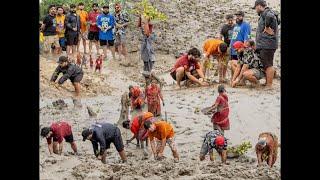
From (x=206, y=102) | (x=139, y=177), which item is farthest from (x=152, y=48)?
(x=139, y=177)

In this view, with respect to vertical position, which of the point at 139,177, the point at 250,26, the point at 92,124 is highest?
the point at 250,26

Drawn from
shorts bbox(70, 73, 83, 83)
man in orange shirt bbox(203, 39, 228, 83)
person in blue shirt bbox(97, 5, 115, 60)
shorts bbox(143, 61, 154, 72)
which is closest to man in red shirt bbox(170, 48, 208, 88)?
man in orange shirt bbox(203, 39, 228, 83)

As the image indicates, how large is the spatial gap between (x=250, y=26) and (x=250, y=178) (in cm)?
184

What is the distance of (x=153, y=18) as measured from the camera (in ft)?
29.6

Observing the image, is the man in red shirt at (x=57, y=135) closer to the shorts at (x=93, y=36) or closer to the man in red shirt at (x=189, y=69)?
the shorts at (x=93, y=36)

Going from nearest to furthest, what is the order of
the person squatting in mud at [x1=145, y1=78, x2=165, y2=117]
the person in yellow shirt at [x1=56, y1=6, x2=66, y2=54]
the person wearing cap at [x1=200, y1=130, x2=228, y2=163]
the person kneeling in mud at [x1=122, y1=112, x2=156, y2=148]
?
the person wearing cap at [x1=200, y1=130, x2=228, y2=163] < the person kneeling in mud at [x1=122, y1=112, x2=156, y2=148] < the person squatting in mud at [x1=145, y1=78, x2=165, y2=117] < the person in yellow shirt at [x1=56, y1=6, x2=66, y2=54]

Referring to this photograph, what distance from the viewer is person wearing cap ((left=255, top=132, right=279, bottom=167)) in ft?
27.9

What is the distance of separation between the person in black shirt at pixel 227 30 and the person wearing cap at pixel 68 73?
182cm

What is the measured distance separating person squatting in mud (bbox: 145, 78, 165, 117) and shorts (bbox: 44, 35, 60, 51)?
1.27 m

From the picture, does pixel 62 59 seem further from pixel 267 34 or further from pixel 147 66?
pixel 267 34

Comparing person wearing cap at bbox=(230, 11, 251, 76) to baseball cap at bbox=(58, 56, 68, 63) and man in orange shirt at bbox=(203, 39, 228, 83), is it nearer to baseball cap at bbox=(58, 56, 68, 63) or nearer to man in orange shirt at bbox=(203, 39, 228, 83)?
man in orange shirt at bbox=(203, 39, 228, 83)

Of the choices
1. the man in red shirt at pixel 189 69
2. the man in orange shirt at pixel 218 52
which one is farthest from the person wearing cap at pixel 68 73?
the man in orange shirt at pixel 218 52

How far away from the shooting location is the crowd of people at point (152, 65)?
28.5ft
